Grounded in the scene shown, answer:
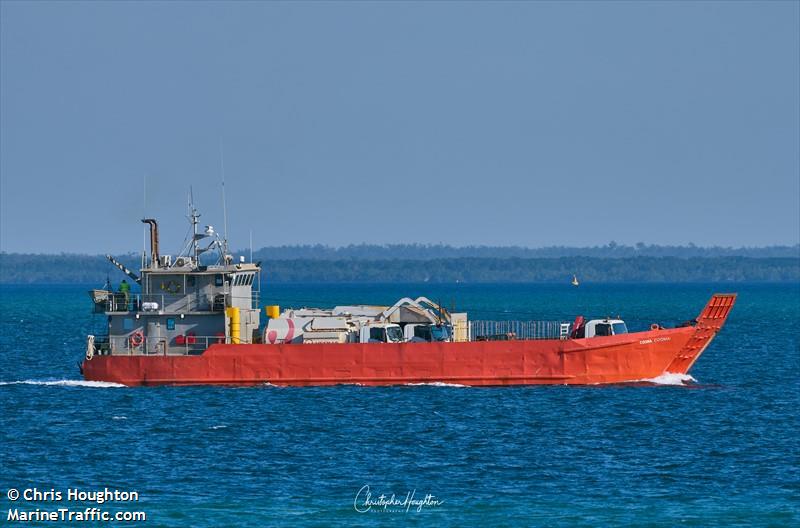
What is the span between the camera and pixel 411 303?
61188 millimetres

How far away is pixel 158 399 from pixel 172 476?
16.2 metres

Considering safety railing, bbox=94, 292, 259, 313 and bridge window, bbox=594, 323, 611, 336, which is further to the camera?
safety railing, bbox=94, 292, 259, 313

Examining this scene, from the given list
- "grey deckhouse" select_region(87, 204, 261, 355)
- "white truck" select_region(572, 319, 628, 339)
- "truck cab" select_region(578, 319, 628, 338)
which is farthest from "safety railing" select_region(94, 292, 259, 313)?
"truck cab" select_region(578, 319, 628, 338)

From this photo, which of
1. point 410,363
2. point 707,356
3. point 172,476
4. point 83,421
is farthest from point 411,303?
point 707,356

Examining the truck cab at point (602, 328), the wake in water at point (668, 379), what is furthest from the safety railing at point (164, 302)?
the wake in water at point (668, 379)

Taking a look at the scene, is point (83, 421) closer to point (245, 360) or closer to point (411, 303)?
point (245, 360)

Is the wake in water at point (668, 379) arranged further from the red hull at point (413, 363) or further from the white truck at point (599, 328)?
the white truck at point (599, 328)

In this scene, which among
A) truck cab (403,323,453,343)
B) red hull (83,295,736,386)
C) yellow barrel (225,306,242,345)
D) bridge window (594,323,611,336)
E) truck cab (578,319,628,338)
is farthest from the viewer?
truck cab (403,323,453,343)

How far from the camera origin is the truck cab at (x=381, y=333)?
59688mm

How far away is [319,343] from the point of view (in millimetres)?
59438

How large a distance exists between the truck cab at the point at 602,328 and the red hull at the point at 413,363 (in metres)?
0.70

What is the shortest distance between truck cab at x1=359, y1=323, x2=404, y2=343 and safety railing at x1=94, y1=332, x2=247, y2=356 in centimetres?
509

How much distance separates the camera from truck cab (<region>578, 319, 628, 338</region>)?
194 feet

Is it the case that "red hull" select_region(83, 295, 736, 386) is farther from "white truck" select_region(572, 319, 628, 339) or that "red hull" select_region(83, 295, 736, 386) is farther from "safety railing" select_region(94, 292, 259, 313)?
"safety railing" select_region(94, 292, 259, 313)
